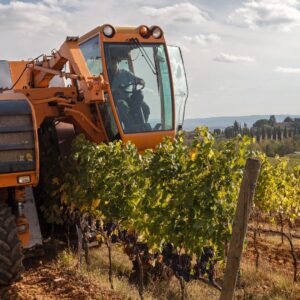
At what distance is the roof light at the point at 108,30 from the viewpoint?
6.83m

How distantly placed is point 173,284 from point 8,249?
2636 mm

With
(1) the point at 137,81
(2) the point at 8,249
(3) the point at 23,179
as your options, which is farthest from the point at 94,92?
(2) the point at 8,249

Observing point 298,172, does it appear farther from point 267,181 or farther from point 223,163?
point 223,163

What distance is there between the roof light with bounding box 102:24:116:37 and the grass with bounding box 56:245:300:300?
3.08 m

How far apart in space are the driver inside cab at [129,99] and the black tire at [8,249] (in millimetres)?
2308

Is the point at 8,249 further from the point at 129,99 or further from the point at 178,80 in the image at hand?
the point at 178,80

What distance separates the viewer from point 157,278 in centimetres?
644

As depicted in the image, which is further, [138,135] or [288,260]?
[288,260]

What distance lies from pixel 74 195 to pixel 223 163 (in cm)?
264

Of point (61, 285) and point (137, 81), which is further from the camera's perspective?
point (137, 81)

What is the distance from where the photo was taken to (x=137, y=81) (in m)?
6.92

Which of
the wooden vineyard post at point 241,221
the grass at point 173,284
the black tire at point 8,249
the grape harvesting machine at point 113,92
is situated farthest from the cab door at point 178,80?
the wooden vineyard post at point 241,221

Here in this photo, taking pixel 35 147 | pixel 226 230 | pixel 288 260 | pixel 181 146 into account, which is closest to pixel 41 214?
pixel 35 147

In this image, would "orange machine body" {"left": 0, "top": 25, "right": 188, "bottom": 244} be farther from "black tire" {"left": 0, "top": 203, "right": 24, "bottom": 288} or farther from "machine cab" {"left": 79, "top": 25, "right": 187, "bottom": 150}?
"black tire" {"left": 0, "top": 203, "right": 24, "bottom": 288}
